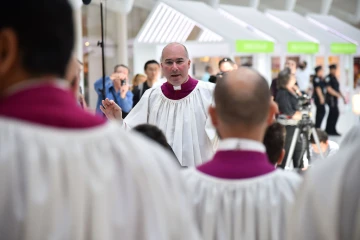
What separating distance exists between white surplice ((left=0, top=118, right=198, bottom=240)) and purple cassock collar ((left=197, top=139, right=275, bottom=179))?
719 millimetres

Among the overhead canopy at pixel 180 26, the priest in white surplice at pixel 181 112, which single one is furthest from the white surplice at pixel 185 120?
→ the overhead canopy at pixel 180 26

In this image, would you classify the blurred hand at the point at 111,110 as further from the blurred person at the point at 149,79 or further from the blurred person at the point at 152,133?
the blurred person at the point at 149,79

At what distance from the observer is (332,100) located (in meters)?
17.4

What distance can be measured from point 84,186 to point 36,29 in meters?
0.36

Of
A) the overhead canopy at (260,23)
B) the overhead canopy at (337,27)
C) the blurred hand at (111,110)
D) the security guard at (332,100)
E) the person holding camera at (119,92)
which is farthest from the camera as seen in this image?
the overhead canopy at (337,27)

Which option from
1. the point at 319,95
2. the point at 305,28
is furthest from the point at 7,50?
the point at 305,28

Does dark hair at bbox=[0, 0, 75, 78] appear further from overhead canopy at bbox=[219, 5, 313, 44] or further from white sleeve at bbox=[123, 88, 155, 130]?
overhead canopy at bbox=[219, 5, 313, 44]

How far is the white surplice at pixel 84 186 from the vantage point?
4.94ft

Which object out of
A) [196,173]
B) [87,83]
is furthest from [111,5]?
[196,173]

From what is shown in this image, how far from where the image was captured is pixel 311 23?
1023 inches

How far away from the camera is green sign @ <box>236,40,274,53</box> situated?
1611 cm

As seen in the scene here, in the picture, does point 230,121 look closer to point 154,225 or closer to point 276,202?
point 276,202

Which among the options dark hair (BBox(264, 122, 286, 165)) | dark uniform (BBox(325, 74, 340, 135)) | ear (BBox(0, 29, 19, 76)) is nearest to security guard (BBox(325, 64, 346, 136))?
dark uniform (BBox(325, 74, 340, 135))

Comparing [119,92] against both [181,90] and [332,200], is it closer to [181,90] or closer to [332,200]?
[181,90]
